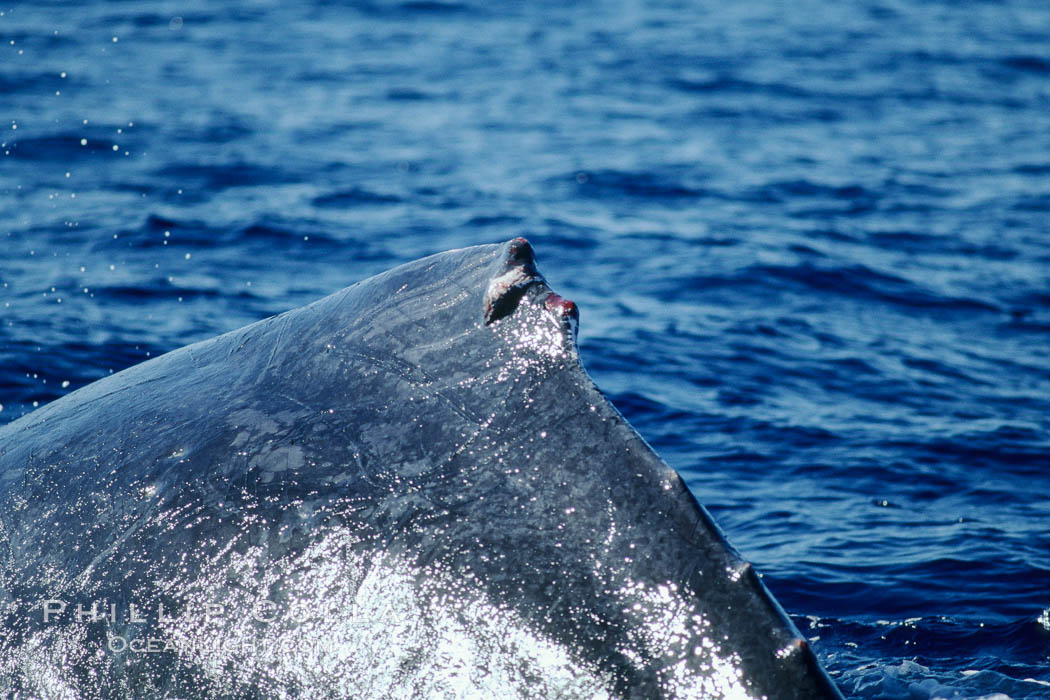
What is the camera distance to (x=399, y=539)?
252 centimetres

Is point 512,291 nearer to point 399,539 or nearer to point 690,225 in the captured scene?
point 399,539

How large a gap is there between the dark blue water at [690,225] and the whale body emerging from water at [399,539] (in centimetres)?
258

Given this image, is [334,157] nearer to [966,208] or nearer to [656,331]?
[656,331]

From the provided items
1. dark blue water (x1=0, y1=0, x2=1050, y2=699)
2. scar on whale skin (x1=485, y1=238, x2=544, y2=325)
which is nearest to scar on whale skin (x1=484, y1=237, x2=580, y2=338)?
scar on whale skin (x1=485, y1=238, x2=544, y2=325)

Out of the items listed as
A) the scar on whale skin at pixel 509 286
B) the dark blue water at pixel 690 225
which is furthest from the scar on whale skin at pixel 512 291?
the dark blue water at pixel 690 225

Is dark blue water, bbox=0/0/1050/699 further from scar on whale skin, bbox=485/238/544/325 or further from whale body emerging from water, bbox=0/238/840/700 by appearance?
scar on whale skin, bbox=485/238/544/325

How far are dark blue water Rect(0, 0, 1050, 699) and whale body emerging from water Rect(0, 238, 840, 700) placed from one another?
2.58 m

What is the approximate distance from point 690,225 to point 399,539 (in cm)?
1049

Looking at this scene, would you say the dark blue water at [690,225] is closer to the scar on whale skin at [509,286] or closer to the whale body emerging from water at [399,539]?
the whale body emerging from water at [399,539]

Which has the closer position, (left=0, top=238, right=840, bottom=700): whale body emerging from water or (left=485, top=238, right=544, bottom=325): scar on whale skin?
(left=0, top=238, right=840, bottom=700): whale body emerging from water

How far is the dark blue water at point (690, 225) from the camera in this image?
6.71 metres

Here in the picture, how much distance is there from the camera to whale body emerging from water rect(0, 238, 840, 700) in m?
2.37

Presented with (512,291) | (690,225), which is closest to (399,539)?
(512,291)

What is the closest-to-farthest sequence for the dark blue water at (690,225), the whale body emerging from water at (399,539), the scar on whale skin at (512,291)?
1. the whale body emerging from water at (399,539)
2. the scar on whale skin at (512,291)
3. the dark blue water at (690,225)
